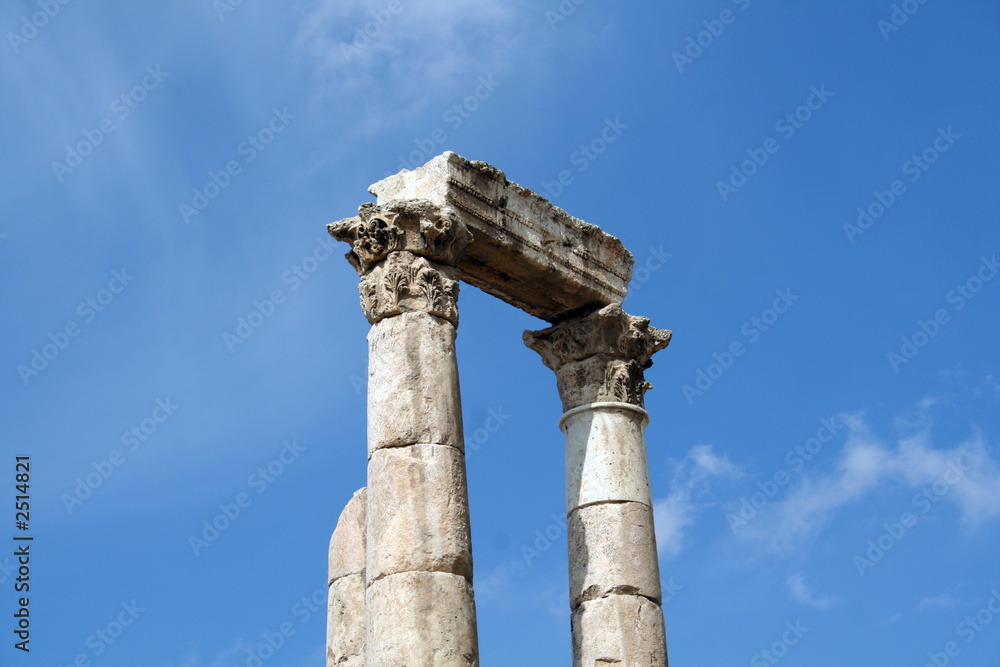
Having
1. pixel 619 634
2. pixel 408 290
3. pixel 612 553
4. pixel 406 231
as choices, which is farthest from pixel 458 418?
pixel 619 634

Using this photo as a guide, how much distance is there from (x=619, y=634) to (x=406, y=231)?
223 inches

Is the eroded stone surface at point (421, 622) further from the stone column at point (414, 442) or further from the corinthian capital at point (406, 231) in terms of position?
the corinthian capital at point (406, 231)

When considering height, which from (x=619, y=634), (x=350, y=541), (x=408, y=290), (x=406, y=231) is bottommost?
(x=619, y=634)

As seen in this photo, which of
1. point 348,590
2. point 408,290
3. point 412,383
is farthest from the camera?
point 348,590

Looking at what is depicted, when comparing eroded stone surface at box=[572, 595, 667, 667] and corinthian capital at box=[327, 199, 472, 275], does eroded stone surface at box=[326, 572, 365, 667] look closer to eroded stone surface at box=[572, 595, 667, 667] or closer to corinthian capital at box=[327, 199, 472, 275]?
eroded stone surface at box=[572, 595, 667, 667]

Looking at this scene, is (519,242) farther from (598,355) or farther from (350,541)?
(350,541)

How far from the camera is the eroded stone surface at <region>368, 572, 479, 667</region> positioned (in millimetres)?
12703

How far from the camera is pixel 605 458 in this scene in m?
17.1

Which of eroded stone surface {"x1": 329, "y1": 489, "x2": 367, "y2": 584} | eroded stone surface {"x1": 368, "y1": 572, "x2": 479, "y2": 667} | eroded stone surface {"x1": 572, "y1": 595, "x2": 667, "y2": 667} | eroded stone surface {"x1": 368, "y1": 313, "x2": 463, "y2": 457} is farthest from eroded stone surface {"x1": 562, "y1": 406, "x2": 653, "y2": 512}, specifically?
eroded stone surface {"x1": 368, "y1": 572, "x2": 479, "y2": 667}

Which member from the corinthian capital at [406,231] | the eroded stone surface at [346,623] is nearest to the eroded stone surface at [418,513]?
the corinthian capital at [406,231]

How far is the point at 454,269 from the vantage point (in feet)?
50.1

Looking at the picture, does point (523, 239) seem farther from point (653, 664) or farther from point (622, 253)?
point (653, 664)

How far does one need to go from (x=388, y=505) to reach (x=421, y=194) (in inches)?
160

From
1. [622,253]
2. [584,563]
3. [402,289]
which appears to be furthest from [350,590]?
[622,253]
